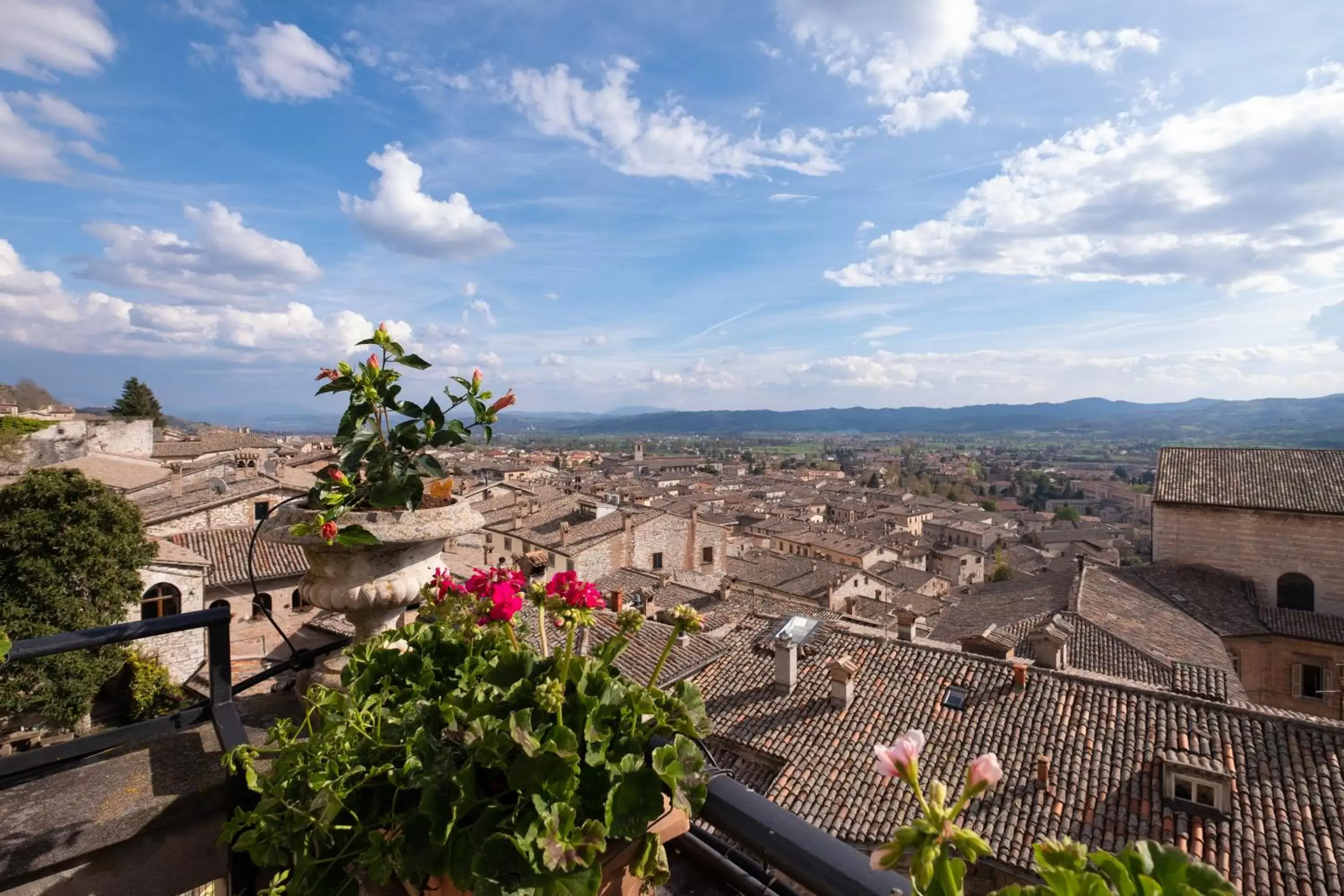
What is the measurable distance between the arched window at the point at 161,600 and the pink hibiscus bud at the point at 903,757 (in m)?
20.1

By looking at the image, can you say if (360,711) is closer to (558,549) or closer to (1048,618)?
(1048,618)

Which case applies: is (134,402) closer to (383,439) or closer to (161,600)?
(161,600)

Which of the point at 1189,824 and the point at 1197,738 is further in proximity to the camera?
the point at 1197,738

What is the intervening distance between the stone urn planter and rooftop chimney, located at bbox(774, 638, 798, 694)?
11338 millimetres

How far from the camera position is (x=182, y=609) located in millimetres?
16875

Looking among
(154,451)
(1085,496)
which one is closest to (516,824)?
(154,451)

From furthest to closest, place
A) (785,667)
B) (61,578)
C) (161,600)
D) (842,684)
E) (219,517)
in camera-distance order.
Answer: (219,517), (161,600), (61,578), (785,667), (842,684)

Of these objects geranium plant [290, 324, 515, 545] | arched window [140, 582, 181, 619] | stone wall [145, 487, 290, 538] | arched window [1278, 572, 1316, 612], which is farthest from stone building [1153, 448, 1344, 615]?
arched window [140, 582, 181, 619]

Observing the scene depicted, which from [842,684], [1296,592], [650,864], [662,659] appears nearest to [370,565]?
[662,659]

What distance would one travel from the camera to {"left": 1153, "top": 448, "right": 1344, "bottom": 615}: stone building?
2081 cm

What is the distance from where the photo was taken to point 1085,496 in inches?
4363

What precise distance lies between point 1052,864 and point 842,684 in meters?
12.1

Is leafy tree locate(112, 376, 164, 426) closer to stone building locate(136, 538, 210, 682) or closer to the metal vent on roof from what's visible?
stone building locate(136, 538, 210, 682)

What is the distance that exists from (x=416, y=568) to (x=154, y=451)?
46.4 m
